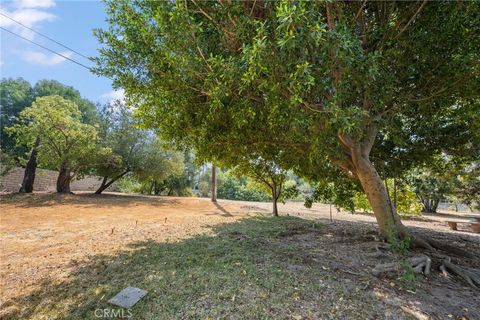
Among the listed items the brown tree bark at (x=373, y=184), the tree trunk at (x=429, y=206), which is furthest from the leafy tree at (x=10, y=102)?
the tree trunk at (x=429, y=206)

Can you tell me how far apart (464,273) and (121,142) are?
16.4 metres

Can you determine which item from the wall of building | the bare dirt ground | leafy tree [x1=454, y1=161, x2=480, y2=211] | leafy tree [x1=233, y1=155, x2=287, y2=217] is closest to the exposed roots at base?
the bare dirt ground

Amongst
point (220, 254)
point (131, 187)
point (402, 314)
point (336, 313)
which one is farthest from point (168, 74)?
point (131, 187)

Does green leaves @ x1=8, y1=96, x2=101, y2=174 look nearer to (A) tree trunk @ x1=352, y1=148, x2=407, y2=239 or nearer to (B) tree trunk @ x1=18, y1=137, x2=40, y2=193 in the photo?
(B) tree trunk @ x1=18, y1=137, x2=40, y2=193

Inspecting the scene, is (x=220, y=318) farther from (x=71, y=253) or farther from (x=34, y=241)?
(x=34, y=241)

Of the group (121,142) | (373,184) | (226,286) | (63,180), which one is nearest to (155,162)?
(121,142)

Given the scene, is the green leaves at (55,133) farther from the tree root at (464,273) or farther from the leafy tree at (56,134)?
the tree root at (464,273)

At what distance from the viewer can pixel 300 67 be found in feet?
8.95

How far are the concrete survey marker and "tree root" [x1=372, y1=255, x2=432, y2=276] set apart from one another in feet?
10.2

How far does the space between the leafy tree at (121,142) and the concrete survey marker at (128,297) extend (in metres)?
13.4

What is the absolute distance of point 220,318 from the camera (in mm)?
2533

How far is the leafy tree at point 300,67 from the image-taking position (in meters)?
3.00

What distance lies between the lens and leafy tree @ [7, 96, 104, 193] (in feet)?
40.3

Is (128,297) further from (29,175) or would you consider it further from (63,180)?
(29,175)
